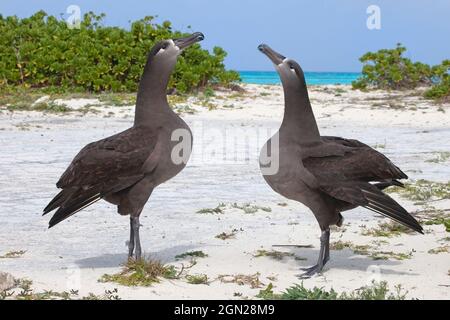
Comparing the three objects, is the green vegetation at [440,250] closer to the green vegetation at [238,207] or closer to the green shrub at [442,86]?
the green vegetation at [238,207]

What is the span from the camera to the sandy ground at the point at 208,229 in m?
5.68

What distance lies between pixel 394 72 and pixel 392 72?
0.09m

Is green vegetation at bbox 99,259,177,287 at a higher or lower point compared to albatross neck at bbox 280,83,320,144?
lower

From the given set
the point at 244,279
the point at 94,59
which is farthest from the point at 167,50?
the point at 94,59

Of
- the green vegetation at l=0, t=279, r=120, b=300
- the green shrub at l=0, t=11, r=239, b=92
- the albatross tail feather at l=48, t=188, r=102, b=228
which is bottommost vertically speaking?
the green vegetation at l=0, t=279, r=120, b=300

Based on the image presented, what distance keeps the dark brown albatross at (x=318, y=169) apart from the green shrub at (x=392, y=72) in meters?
19.2

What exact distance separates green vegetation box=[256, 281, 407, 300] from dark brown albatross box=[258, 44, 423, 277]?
572 millimetres

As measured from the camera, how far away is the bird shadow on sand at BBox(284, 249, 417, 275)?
6.11 meters

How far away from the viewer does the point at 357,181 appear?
5.70 meters

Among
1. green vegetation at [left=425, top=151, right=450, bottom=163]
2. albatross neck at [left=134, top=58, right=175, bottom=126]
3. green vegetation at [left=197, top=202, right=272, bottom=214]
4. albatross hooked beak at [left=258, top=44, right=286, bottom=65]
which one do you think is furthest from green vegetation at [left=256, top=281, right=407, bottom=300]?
green vegetation at [left=425, top=151, right=450, bottom=163]

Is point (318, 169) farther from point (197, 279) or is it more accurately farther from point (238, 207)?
point (238, 207)

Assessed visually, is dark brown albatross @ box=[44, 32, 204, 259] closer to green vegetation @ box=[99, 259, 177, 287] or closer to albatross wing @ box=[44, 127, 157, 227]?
albatross wing @ box=[44, 127, 157, 227]

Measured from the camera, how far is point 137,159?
5.61 m
